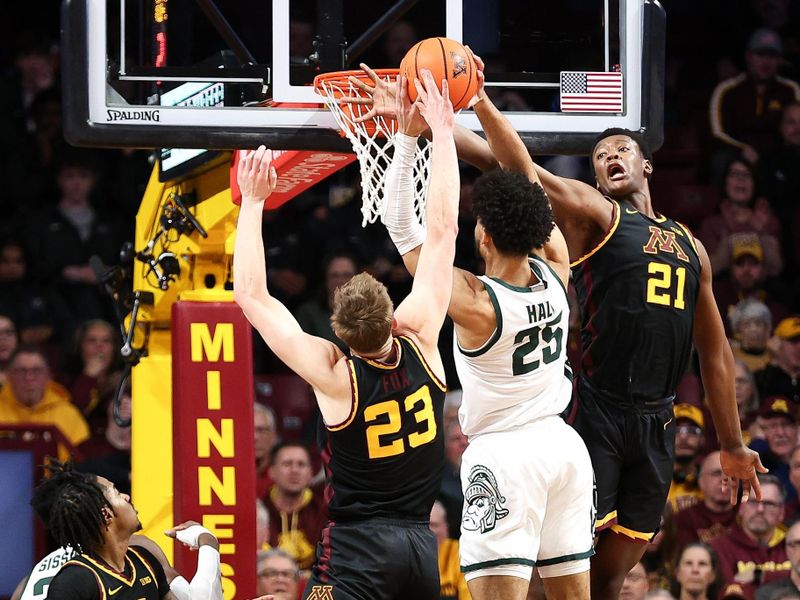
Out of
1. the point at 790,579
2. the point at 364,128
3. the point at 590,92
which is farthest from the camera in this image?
the point at 790,579

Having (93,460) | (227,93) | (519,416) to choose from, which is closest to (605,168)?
(519,416)

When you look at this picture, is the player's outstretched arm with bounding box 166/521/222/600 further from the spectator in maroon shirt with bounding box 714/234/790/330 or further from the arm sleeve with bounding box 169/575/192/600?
the spectator in maroon shirt with bounding box 714/234/790/330

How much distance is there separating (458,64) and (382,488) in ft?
5.43

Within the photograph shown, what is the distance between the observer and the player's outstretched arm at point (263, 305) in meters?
5.33

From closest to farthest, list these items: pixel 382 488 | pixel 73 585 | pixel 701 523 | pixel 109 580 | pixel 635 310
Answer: pixel 382 488 → pixel 73 585 → pixel 109 580 → pixel 635 310 → pixel 701 523

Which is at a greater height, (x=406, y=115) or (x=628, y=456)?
(x=406, y=115)

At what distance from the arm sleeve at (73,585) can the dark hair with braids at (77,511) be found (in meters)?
0.17

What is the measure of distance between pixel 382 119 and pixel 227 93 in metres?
1.04

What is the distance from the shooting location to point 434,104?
5715 millimetres

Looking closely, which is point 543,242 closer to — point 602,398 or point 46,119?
point 602,398

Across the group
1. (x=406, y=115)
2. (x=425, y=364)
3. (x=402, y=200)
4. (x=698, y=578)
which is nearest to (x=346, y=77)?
(x=406, y=115)

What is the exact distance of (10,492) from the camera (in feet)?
32.5

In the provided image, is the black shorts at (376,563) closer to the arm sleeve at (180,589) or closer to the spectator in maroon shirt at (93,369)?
the arm sleeve at (180,589)

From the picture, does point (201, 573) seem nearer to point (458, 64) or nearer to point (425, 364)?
point (425, 364)
